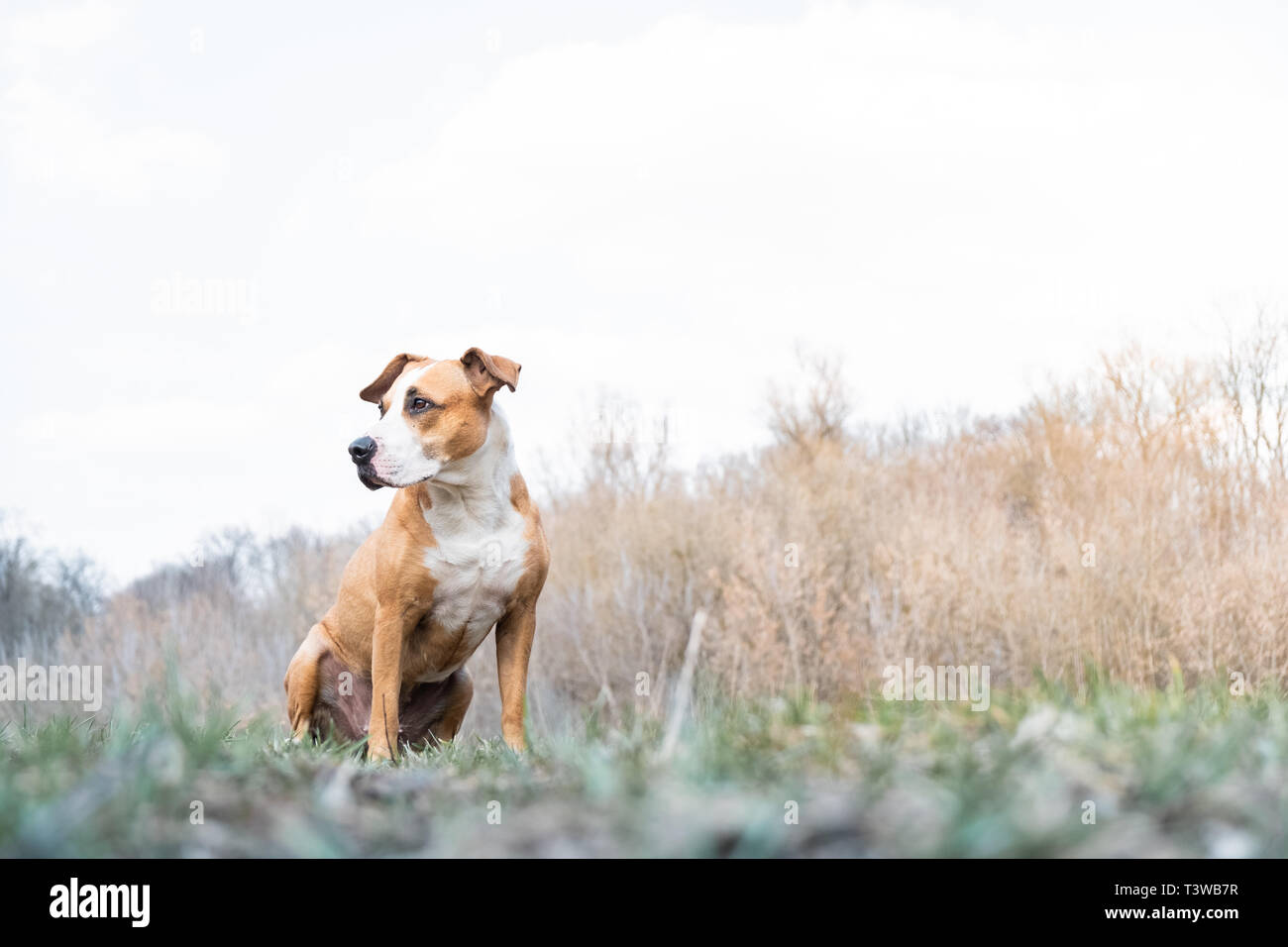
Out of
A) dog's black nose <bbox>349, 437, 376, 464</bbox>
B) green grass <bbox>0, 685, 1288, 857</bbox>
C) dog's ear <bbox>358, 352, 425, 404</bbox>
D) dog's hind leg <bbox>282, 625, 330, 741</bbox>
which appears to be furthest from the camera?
dog's hind leg <bbox>282, 625, 330, 741</bbox>

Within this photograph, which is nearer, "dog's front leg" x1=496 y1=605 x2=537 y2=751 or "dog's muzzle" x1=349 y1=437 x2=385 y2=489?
"dog's muzzle" x1=349 y1=437 x2=385 y2=489

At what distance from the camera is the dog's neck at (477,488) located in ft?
15.2

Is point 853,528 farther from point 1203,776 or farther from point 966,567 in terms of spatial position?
point 1203,776

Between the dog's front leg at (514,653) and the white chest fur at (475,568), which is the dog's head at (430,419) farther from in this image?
the dog's front leg at (514,653)

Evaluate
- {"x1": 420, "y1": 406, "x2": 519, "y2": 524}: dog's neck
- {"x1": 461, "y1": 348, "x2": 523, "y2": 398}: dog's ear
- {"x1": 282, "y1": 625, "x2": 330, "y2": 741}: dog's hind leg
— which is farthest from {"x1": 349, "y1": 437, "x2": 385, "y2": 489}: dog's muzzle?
{"x1": 282, "y1": 625, "x2": 330, "y2": 741}: dog's hind leg

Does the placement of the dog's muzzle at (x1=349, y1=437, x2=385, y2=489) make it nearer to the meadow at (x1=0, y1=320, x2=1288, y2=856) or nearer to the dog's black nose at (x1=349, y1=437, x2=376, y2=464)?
the dog's black nose at (x1=349, y1=437, x2=376, y2=464)

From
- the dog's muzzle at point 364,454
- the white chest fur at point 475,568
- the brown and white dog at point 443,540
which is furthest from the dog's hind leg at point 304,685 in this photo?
the dog's muzzle at point 364,454

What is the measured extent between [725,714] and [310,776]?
1.26 meters

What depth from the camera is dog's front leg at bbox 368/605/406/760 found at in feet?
14.9

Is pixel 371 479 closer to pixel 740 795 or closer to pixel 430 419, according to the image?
pixel 430 419

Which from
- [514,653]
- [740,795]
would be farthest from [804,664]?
[740,795]
